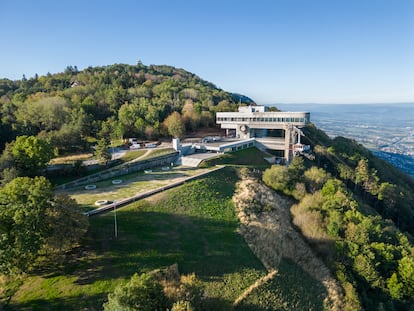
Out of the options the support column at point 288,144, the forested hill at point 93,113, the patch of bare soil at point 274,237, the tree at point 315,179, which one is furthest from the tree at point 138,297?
the support column at point 288,144

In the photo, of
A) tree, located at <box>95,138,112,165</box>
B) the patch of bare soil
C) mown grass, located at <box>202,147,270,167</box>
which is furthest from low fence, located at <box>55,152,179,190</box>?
the patch of bare soil

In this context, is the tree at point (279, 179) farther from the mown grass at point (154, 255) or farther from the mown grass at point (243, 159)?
the mown grass at point (154, 255)

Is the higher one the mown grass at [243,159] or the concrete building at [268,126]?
the concrete building at [268,126]

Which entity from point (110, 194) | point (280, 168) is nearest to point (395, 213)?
point (280, 168)

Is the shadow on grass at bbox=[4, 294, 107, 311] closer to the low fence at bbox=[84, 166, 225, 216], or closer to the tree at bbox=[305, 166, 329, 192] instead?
the low fence at bbox=[84, 166, 225, 216]

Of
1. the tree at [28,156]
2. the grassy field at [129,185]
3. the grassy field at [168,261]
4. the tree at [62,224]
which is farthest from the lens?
the tree at [28,156]

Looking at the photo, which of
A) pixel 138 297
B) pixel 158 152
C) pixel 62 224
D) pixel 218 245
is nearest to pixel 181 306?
pixel 138 297

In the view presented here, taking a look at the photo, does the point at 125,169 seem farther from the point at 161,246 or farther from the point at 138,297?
the point at 138,297
